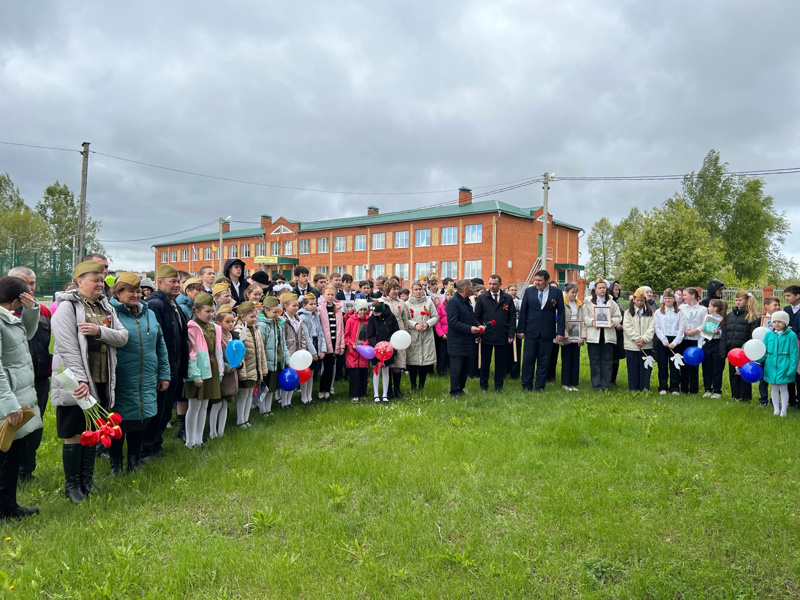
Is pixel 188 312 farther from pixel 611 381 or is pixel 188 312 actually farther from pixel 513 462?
pixel 611 381

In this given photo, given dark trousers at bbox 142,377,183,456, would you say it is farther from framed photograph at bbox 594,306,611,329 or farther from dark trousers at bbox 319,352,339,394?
framed photograph at bbox 594,306,611,329

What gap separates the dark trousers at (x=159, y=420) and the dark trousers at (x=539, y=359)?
6.14 metres

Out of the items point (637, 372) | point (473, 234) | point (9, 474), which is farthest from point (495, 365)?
point (473, 234)

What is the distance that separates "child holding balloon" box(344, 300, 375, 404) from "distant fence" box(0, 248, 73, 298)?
20.9m

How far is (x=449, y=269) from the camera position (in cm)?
4809

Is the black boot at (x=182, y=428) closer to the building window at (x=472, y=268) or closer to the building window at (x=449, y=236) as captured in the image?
the building window at (x=472, y=268)

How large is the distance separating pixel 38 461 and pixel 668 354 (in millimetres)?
10058

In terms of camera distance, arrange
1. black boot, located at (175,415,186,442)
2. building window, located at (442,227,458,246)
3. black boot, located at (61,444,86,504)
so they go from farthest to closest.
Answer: building window, located at (442,227,458,246)
black boot, located at (175,415,186,442)
black boot, located at (61,444,86,504)

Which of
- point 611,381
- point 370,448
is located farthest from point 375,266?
point 370,448

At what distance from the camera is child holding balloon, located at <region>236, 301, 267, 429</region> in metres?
6.95

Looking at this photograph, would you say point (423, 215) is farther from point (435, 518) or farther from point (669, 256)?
point (435, 518)

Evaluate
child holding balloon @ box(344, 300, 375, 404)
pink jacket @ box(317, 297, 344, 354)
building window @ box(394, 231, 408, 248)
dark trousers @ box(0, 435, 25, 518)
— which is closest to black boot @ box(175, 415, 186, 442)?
dark trousers @ box(0, 435, 25, 518)

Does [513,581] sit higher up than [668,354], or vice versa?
[668,354]

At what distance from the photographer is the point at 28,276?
207 inches
